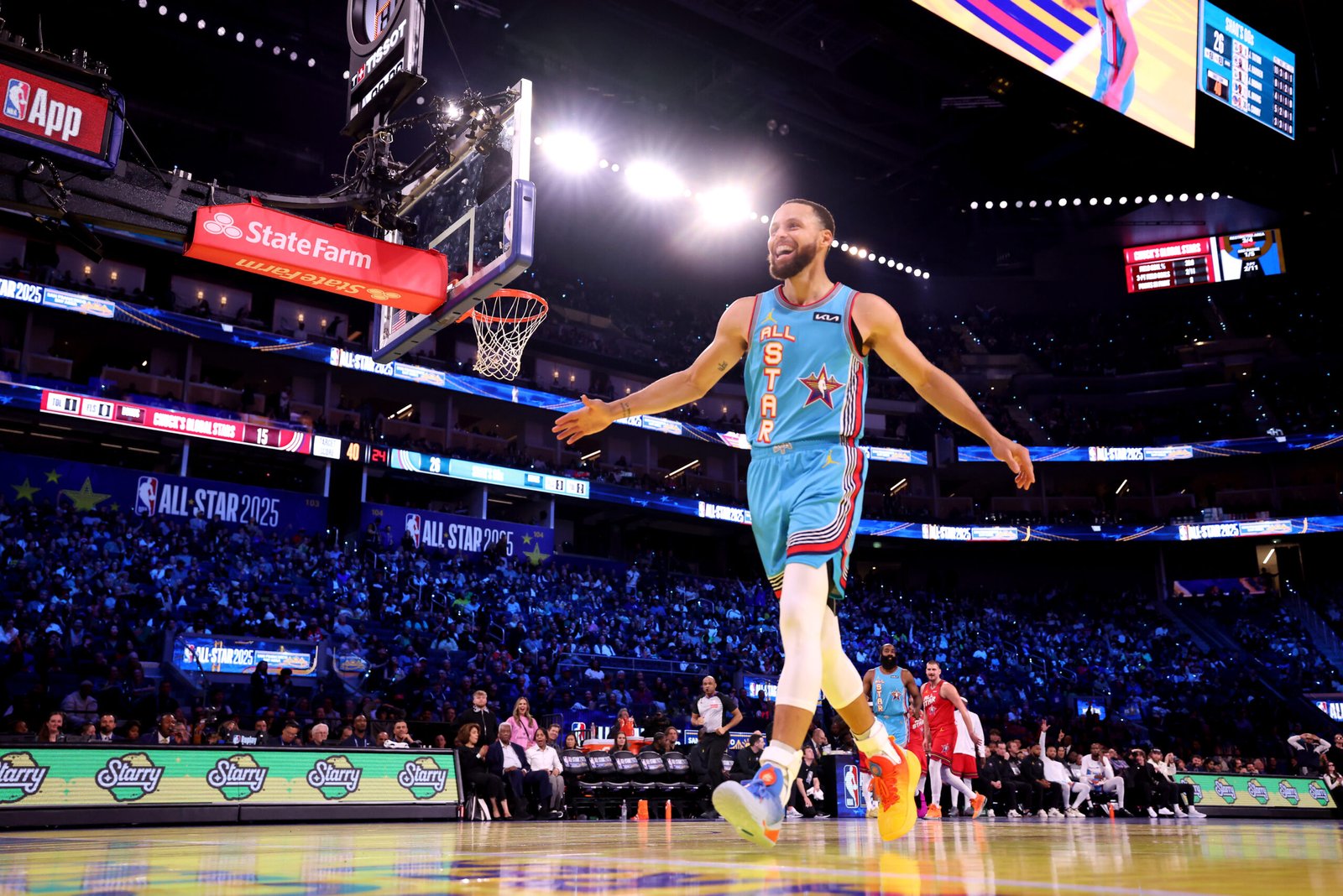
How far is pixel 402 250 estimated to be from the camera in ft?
31.8

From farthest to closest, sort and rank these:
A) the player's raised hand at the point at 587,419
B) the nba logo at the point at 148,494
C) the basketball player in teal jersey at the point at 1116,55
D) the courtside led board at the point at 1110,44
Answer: the nba logo at the point at 148,494 → the basketball player in teal jersey at the point at 1116,55 → the courtside led board at the point at 1110,44 → the player's raised hand at the point at 587,419

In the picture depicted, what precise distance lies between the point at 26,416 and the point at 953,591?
32.2 meters

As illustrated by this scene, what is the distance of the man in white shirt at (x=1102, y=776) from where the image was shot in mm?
16578

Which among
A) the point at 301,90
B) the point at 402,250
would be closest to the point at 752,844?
the point at 402,250

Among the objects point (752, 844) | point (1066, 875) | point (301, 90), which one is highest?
point (301, 90)

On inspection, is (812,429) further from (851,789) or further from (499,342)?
(499,342)

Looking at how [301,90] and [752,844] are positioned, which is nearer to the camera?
[752,844]

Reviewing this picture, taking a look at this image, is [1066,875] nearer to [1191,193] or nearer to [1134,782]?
[1134,782]

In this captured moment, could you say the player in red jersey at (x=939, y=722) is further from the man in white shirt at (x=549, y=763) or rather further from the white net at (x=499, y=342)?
the white net at (x=499, y=342)

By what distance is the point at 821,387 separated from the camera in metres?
4.14

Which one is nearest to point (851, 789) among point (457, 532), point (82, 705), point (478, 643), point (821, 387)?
point (821, 387)

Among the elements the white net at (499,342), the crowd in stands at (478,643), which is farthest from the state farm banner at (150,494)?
the white net at (499,342)

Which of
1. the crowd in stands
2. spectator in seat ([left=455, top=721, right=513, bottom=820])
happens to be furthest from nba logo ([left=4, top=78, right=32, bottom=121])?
spectator in seat ([left=455, top=721, right=513, bottom=820])

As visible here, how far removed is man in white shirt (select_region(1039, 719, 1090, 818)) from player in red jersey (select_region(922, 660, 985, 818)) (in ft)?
16.4
